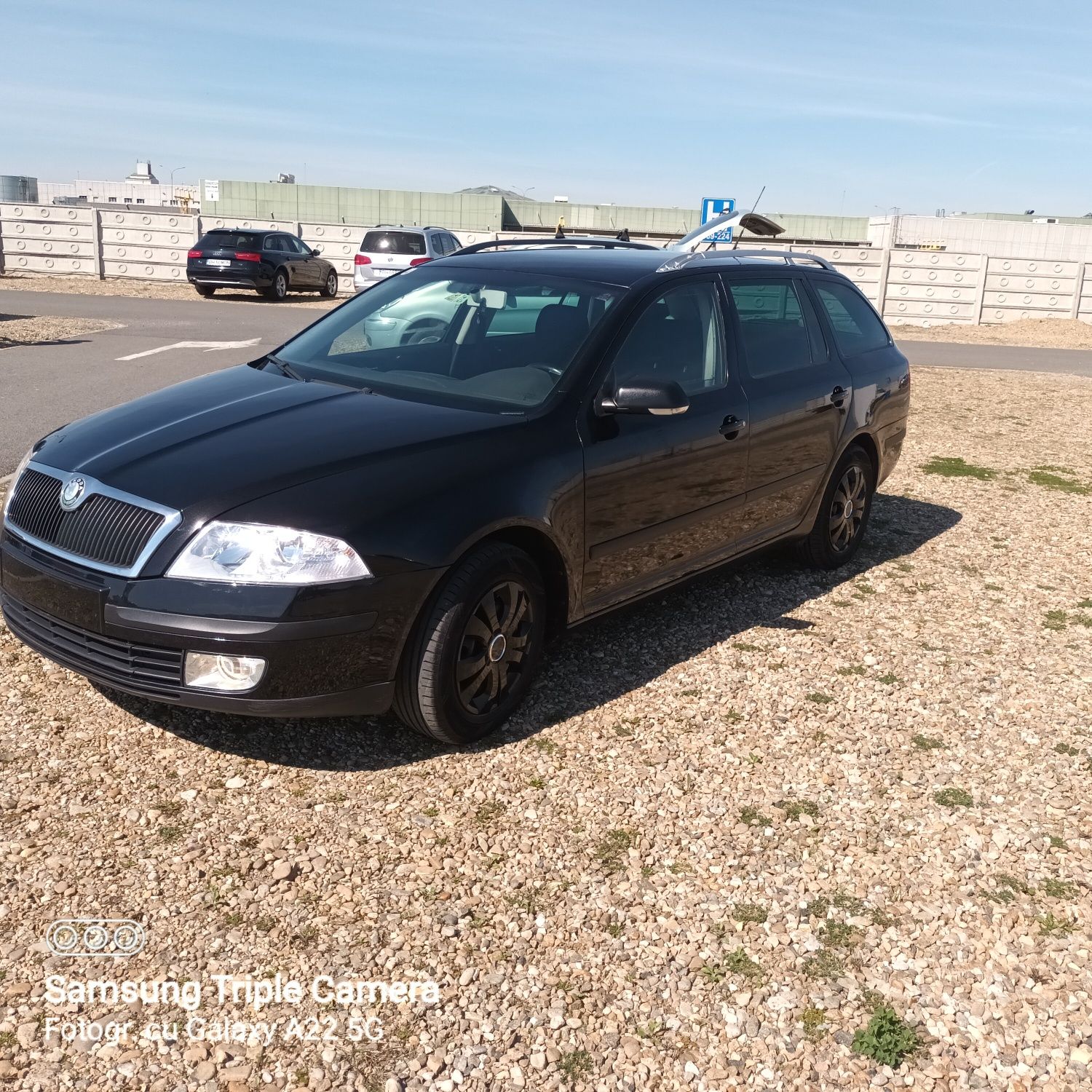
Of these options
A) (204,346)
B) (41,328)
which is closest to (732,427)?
(204,346)

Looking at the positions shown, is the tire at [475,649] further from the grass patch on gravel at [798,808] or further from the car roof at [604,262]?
the car roof at [604,262]

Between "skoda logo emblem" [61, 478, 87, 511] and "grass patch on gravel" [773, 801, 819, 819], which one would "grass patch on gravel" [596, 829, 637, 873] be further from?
"skoda logo emblem" [61, 478, 87, 511]

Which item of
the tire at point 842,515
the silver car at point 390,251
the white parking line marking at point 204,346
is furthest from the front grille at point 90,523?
the silver car at point 390,251

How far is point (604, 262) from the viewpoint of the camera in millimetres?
5207

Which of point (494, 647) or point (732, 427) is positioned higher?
point (732, 427)

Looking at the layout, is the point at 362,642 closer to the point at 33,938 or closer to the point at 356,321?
the point at 33,938

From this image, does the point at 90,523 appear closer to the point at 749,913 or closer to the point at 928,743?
the point at 749,913

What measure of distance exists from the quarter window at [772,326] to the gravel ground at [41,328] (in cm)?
1163

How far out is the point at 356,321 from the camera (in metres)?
5.29

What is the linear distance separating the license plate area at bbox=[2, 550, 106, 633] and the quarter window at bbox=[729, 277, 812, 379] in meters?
3.21

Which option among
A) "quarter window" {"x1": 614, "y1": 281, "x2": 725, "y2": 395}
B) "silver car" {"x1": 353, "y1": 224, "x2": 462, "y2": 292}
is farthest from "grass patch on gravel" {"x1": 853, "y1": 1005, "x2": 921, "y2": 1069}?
"silver car" {"x1": 353, "y1": 224, "x2": 462, "y2": 292}

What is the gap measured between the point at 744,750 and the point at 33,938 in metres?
2.48

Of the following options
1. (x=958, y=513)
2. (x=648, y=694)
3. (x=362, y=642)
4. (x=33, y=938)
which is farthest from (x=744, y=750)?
(x=958, y=513)

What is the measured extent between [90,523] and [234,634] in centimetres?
67
